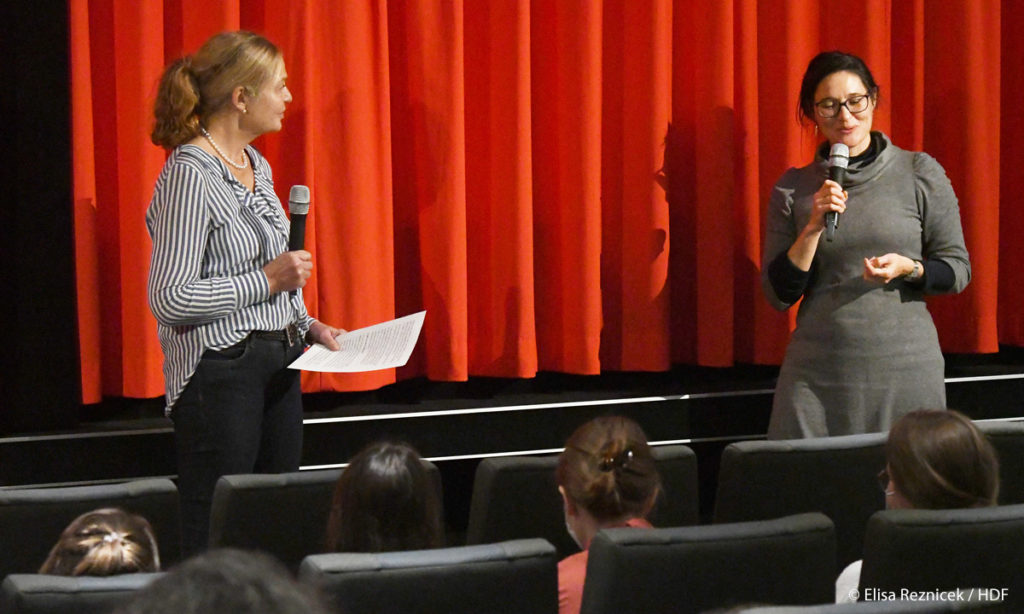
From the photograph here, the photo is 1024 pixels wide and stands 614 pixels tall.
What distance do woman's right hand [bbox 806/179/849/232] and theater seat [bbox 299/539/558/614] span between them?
1601 millimetres

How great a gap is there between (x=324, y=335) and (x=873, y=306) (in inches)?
58.4

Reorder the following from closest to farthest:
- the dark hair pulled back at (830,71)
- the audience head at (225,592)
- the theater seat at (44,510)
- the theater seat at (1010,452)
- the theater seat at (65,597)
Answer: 1. the audience head at (225,592)
2. the theater seat at (65,597)
3. the theater seat at (44,510)
4. the theater seat at (1010,452)
5. the dark hair pulled back at (830,71)

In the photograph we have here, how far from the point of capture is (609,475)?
6.33 feet

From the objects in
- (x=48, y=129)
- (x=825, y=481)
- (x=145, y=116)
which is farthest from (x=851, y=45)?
(x=48, y=129)

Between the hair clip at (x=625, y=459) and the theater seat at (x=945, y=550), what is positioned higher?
the hair clip at (x=625, y=459)

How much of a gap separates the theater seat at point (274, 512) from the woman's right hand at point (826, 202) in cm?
135

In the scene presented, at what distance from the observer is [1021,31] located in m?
4.11

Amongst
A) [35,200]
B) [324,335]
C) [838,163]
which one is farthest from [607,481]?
[35,200]

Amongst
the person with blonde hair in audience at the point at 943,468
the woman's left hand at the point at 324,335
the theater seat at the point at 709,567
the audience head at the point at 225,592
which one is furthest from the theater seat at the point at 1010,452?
the audience head at the point at 225,592

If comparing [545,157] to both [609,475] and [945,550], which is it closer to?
[609,475]

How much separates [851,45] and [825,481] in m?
2.11

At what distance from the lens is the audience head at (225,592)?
792mm

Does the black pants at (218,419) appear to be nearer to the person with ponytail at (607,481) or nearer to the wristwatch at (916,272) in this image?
the person with ponytail at (607,481)

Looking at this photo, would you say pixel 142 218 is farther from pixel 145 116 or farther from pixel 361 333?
pixel 361 333
